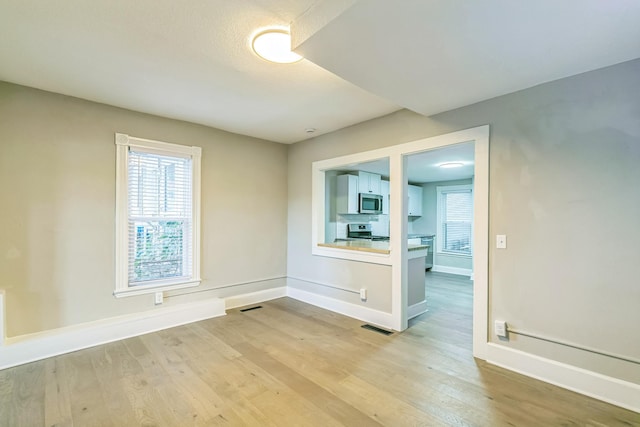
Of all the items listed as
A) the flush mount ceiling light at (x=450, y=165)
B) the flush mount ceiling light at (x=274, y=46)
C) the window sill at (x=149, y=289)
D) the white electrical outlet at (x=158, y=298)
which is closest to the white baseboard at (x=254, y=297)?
the window sill at (x=149, y=289)

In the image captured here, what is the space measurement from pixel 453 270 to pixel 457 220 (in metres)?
1.27

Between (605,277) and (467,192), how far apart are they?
5444 millimetres

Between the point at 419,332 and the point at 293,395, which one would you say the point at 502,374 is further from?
the point at 293,395

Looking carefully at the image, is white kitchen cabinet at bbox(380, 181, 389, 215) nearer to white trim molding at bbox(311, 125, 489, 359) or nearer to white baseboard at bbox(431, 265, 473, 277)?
white baseboard at bbox(431, 265, 473, 277)

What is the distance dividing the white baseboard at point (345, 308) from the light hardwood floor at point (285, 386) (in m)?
0.31

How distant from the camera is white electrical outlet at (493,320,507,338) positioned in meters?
2.60

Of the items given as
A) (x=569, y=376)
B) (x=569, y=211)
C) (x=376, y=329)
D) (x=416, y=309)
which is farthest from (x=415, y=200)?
(x=569, y=376)

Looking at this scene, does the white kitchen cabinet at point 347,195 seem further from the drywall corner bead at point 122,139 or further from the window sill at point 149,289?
the drywall corner bead at point 122,139

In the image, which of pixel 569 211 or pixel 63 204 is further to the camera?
pixel 63 204

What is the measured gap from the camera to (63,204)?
3021 millimetres

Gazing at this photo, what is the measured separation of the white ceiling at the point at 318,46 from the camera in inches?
62.8

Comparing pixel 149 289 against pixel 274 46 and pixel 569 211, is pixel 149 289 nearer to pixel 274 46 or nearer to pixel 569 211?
pixel 274 46

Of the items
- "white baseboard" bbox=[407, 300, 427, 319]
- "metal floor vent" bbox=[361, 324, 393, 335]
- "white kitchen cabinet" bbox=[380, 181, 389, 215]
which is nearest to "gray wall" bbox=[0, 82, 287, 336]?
"metal floor vent" bbox=[361, 324, 393, 335]

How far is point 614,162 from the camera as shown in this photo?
212 cm
